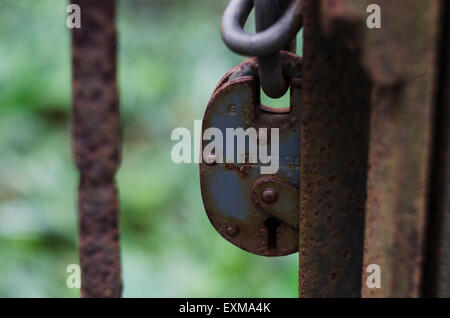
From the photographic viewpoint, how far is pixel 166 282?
234cm

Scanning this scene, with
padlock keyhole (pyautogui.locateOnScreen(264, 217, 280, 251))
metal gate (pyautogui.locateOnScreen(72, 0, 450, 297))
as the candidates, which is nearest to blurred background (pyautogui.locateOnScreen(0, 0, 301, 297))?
padlock keyhole (pyautogui.locateOnScreen(264, 217, 280, 251))

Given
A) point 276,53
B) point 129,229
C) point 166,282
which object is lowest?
point 166,282

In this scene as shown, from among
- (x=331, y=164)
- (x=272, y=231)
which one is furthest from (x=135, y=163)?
(x=331, y=164)

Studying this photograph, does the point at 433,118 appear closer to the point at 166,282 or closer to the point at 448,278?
the point at 448,278

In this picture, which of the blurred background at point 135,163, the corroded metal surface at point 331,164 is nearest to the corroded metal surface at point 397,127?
the corroded metal surface at point 331,164

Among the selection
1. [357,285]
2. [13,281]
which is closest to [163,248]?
[13,281]

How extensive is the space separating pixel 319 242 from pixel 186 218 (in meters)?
1.92

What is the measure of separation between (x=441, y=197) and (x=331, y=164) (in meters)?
0.13

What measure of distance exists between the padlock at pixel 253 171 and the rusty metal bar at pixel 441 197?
19 centimetres

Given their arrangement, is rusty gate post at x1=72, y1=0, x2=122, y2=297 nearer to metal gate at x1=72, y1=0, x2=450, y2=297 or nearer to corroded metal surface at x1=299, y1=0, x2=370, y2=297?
metal gate at x1=72, y1=0, x2=450, y2=297

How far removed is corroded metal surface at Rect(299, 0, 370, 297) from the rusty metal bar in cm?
9

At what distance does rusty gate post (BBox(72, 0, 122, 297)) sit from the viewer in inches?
20.6

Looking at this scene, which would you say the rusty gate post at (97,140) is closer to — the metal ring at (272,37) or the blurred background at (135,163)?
the metal ring at (272,37)

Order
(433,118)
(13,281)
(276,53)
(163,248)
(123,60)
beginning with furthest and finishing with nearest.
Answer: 1. (123,60)
2. (163,248)
3. (13,281)
4. (276,53)
5. (433,118)
